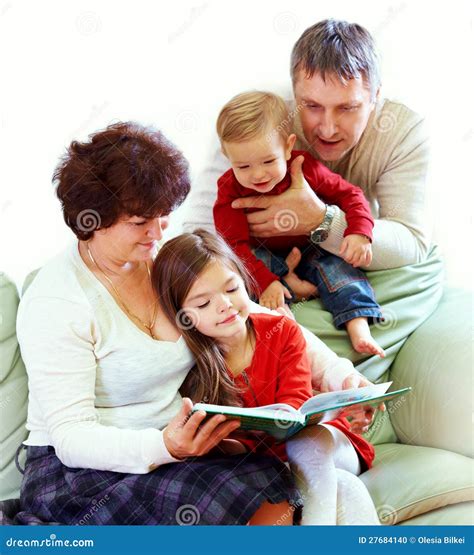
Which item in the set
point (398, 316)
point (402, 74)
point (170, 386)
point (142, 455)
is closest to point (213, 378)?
point (170, 386)

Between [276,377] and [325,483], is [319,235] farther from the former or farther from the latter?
[325,483]

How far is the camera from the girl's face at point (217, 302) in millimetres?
1709

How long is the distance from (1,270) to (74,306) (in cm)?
36

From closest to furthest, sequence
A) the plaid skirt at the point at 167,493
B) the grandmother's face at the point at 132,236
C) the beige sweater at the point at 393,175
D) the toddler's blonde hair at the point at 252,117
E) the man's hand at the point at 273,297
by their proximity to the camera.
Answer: the plaid skirt at the point at 167,493
the grandmother's face at the point at 132,236
the toddler's blonde hair at the point at 252,117
the man's hand at the point at 273,297
the beige sweater at the point at 393,175

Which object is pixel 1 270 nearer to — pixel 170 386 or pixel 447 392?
pixel 170 386

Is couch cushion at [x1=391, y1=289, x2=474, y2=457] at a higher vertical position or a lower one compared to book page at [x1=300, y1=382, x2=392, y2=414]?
lower

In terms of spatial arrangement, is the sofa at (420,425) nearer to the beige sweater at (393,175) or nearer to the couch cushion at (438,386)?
the couch cushion at (438,386)

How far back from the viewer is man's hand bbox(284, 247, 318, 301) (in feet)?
6.57

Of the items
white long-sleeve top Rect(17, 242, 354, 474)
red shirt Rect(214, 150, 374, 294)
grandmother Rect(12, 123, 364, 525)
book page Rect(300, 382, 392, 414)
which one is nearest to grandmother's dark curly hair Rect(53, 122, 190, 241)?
grandmother Rect(12, 123, 364, 525)

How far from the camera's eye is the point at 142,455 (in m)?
1.60

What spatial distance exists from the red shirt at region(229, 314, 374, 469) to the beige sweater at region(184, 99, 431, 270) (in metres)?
0.37

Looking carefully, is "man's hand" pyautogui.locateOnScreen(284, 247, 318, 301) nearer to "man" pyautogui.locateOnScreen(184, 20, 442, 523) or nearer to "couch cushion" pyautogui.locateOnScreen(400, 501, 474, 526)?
"man" pyautogui.locateOnScreen(184, 20, 442, 523)

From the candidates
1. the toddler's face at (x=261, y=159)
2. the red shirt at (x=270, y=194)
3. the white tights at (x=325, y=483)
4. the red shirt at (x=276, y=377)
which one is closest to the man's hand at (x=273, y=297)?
the red shirt at (x=270, y=194)

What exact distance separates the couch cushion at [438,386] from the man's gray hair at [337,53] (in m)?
0.61
